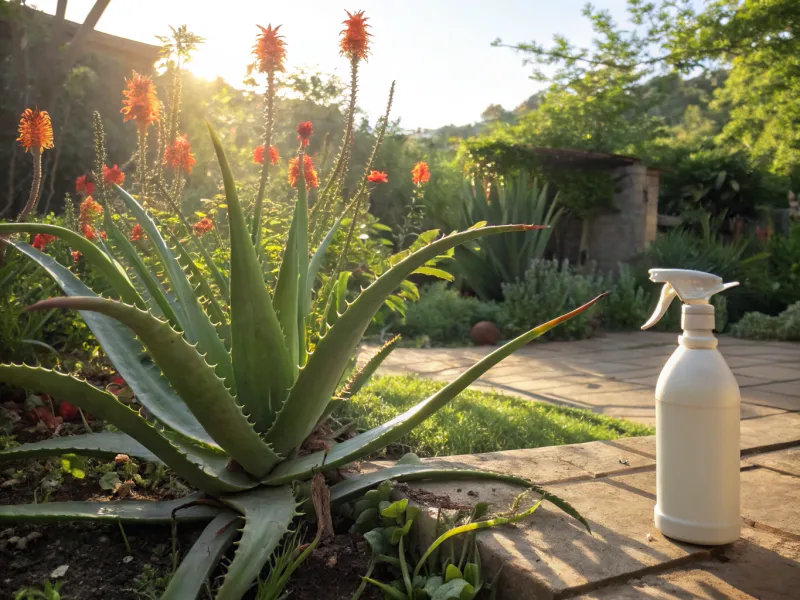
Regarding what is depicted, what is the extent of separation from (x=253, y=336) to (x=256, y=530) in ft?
1.50

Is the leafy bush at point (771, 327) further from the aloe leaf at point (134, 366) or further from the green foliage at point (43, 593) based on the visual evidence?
the green foliage at point (43, 593)

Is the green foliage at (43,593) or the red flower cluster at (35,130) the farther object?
the red flower cluster at (35,130)

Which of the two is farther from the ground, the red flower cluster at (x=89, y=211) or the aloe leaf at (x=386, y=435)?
the red flower cluster at (x=89, y=211)

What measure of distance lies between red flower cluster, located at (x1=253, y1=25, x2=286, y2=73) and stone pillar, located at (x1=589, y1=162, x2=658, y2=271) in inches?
333

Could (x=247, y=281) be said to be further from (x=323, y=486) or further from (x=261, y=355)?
(x=323, y=486)

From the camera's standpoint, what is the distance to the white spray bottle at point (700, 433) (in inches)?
58.2

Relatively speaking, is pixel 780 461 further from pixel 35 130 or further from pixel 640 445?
pixel 35 130

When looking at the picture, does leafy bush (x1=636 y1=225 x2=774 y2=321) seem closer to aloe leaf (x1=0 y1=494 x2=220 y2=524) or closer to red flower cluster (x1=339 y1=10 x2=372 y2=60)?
red flower cluster (x1=339 y1=10 x2=372 y2=60)

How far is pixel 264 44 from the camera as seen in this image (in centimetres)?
202

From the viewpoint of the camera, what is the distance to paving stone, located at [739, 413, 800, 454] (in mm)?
2467

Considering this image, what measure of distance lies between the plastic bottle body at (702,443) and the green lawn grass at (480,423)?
109cm

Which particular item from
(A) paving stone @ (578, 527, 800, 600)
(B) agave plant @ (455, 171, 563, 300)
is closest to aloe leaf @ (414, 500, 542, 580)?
(A) paving stone @ (578, 527, 800, 600)

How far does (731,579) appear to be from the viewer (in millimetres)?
1377

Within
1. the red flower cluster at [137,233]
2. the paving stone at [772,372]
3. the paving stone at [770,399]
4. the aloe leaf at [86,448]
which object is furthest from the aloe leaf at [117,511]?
the paving stone at [772,372]
